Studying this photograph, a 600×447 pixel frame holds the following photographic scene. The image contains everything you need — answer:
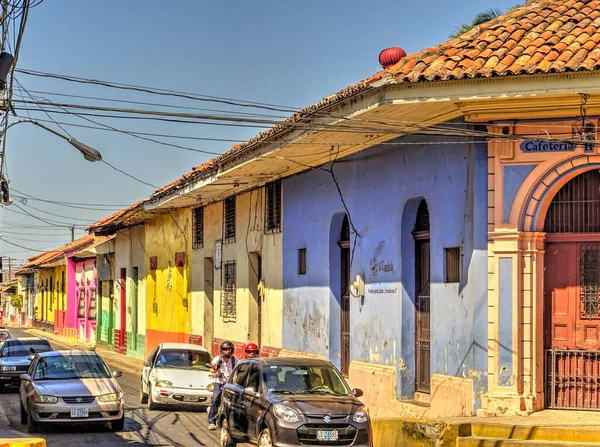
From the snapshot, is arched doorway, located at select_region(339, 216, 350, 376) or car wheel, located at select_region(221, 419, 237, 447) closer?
car wheel, located at select_region(221, 419, 237, 447)

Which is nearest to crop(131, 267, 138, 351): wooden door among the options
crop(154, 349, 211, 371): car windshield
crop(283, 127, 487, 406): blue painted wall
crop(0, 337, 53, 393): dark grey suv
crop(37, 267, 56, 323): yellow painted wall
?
crop(0, 337, 53, 393): dark grey suv

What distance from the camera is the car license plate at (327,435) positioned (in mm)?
13070

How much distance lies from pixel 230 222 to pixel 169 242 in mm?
7676

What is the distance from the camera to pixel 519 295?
14.7 m

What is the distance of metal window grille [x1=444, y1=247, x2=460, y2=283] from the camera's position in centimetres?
1578

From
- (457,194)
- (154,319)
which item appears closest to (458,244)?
(457,194)

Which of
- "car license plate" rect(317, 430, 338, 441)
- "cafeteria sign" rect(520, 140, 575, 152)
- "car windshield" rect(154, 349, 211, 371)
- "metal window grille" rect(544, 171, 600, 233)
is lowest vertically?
"car license plate" rect(317, 430, 338, 441)

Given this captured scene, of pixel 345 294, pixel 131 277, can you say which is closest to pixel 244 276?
pixel 345 294

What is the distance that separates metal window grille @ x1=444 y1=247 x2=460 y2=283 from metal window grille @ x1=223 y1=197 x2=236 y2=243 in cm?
1269

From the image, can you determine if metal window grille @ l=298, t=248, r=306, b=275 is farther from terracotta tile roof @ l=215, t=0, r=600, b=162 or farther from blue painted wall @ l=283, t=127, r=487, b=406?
terracotta tile roof @ l=215, t=0, r=600, b=162

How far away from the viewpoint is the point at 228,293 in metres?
28.8

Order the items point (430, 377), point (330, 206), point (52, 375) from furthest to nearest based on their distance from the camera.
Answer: point (330, 206) < point (52, 375) < point (430, 377)

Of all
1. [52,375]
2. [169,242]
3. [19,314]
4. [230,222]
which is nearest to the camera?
[52,375]

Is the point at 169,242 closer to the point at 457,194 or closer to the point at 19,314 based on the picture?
the point at 457,194
